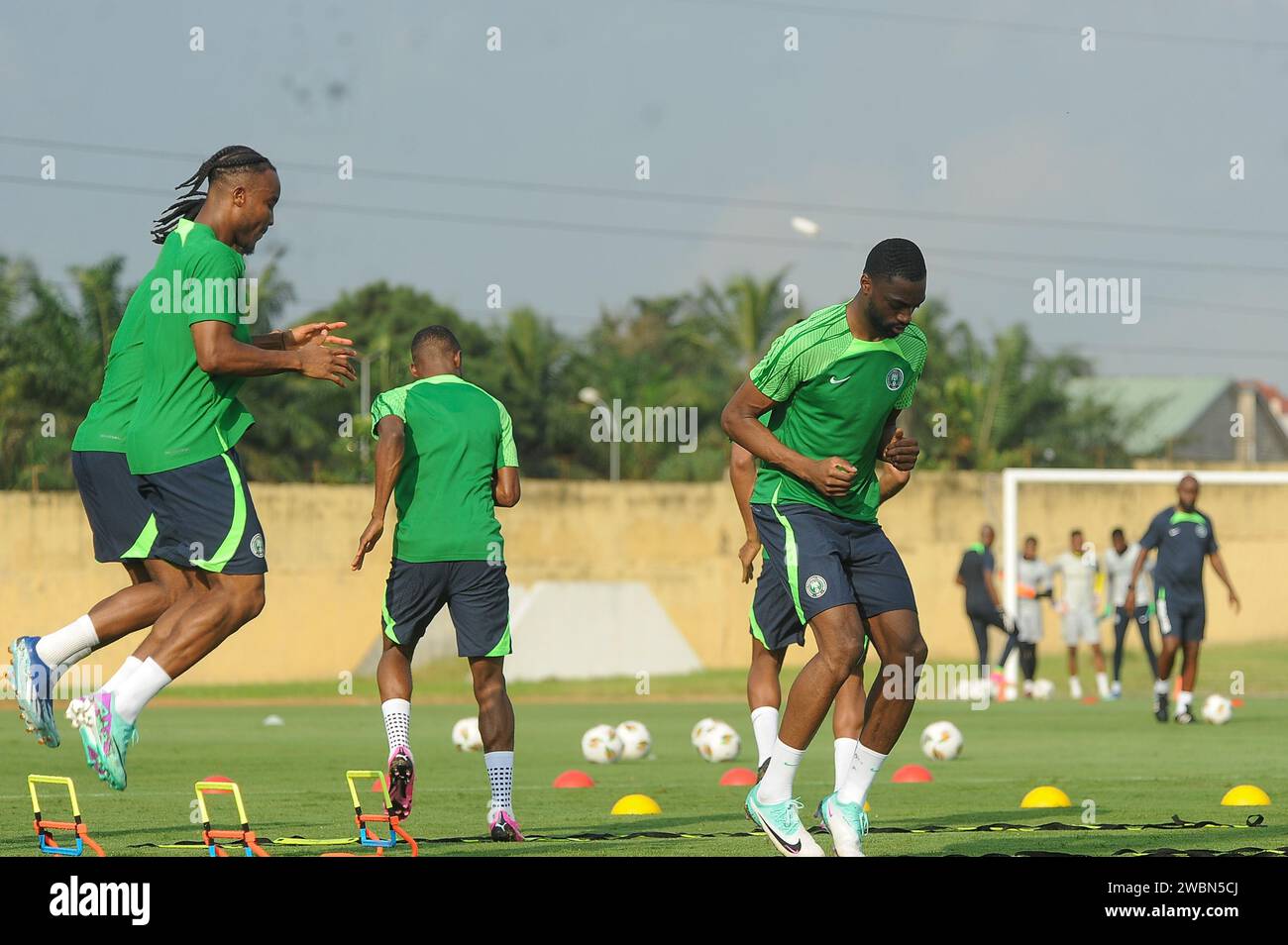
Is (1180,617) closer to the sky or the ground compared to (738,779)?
closer to the sky

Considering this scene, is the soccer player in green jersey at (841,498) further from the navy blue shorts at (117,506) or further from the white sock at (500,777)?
the navy blue shorts at (117,506)

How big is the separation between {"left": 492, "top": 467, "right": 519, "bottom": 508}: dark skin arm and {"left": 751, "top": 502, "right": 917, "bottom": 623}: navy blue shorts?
1.62 m

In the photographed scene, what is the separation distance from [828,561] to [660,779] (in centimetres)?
533

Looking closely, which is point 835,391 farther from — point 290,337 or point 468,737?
point 468,737

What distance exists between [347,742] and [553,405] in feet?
106

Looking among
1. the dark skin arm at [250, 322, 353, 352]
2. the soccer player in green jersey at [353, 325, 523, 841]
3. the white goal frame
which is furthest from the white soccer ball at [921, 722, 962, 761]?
the white goal frame

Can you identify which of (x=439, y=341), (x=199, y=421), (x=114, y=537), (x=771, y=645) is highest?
(x=439, y=341)

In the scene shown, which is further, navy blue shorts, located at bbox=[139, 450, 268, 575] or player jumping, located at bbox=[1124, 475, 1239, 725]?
player jumping, located at bbox=[1124, 475, 1239, 725]

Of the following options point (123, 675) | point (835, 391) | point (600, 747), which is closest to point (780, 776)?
point (835, 391)

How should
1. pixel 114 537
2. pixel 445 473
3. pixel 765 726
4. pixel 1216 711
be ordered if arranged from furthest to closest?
pixel 1216 711 → pixel 765 726 → pixel 445 473 → pixel 114 537

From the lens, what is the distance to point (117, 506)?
7195mm

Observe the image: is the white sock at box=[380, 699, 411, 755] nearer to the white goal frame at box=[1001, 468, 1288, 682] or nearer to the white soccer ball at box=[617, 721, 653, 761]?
the white soccer ball at box=[617, 721, 653, 761]

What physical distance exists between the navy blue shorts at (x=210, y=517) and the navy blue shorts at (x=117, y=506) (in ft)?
0.41

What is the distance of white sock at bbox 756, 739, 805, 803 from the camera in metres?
6.93
